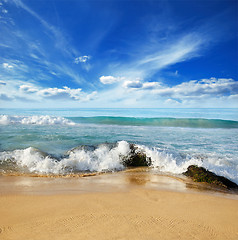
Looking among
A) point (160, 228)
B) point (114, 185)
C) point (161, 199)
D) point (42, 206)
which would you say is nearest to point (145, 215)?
point (160, 228)

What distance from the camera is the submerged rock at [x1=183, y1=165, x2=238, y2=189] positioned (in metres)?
4.55

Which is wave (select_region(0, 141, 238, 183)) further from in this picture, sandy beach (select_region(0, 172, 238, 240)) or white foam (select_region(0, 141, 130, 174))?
sandy beach (select_region(0, 172, 238, 240))

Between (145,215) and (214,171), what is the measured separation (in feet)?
11.8

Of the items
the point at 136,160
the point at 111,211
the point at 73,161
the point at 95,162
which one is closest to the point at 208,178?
the point at 136,160

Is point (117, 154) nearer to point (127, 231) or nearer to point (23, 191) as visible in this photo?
point (23, 191)

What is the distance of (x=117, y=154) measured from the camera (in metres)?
6.59

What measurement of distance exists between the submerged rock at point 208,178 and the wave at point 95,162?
38 cm

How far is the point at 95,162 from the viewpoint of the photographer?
6.05m

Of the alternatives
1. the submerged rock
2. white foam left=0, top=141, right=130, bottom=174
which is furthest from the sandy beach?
white foam left=0, top=141, right=130, bottom=174

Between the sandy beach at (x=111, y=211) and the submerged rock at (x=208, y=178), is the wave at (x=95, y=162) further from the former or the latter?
the sandy beach at (x=111, y=211)

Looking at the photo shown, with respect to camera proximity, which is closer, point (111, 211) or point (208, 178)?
point (111, 211)

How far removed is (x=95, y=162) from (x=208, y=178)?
366cm

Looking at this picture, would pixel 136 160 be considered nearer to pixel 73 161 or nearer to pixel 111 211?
pixel 73 161

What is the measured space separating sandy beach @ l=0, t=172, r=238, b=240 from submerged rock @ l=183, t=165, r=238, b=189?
27.0 inches
